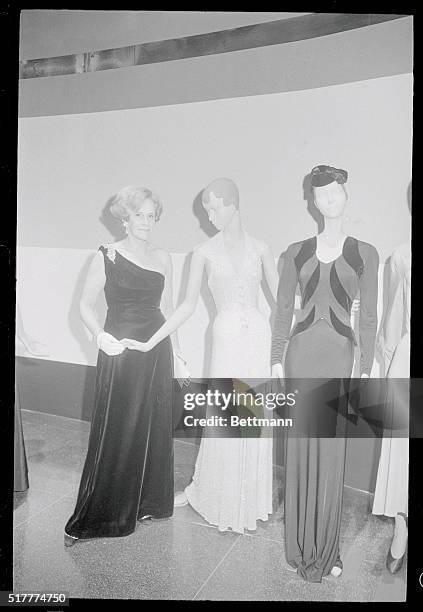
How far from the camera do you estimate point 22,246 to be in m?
2.35

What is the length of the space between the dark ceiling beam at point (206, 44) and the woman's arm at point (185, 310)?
82 cm

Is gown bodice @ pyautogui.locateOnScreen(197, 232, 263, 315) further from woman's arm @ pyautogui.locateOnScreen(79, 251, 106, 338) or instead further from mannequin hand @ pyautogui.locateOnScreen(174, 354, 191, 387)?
woman's arm @ pyautogui.locateOnScreen(79, 251, 106, 338)

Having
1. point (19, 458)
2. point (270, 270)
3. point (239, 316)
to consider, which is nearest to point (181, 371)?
point (239, 316)

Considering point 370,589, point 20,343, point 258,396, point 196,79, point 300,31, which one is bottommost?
point 370,589

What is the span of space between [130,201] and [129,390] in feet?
2.51

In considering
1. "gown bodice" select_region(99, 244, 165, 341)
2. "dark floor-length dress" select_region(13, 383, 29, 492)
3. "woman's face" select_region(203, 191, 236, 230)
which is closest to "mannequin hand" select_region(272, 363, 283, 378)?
"gown bodice" select_region(99, 244, 165, 341)

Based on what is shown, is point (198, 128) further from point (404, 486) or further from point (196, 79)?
point (404, 486)

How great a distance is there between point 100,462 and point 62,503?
244 millimetres

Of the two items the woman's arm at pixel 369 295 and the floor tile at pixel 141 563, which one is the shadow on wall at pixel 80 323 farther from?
the woman's arm at pixel 369 295

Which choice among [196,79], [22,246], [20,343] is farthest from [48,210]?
[196,79]

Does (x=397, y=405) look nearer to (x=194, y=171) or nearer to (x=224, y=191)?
(x=224, y=191)

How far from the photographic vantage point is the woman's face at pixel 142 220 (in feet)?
7.45

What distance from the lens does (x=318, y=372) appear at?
2.25 metres

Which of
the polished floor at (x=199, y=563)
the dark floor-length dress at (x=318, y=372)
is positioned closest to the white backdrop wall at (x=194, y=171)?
the dark floor-length dress at (x=318, y=372)
